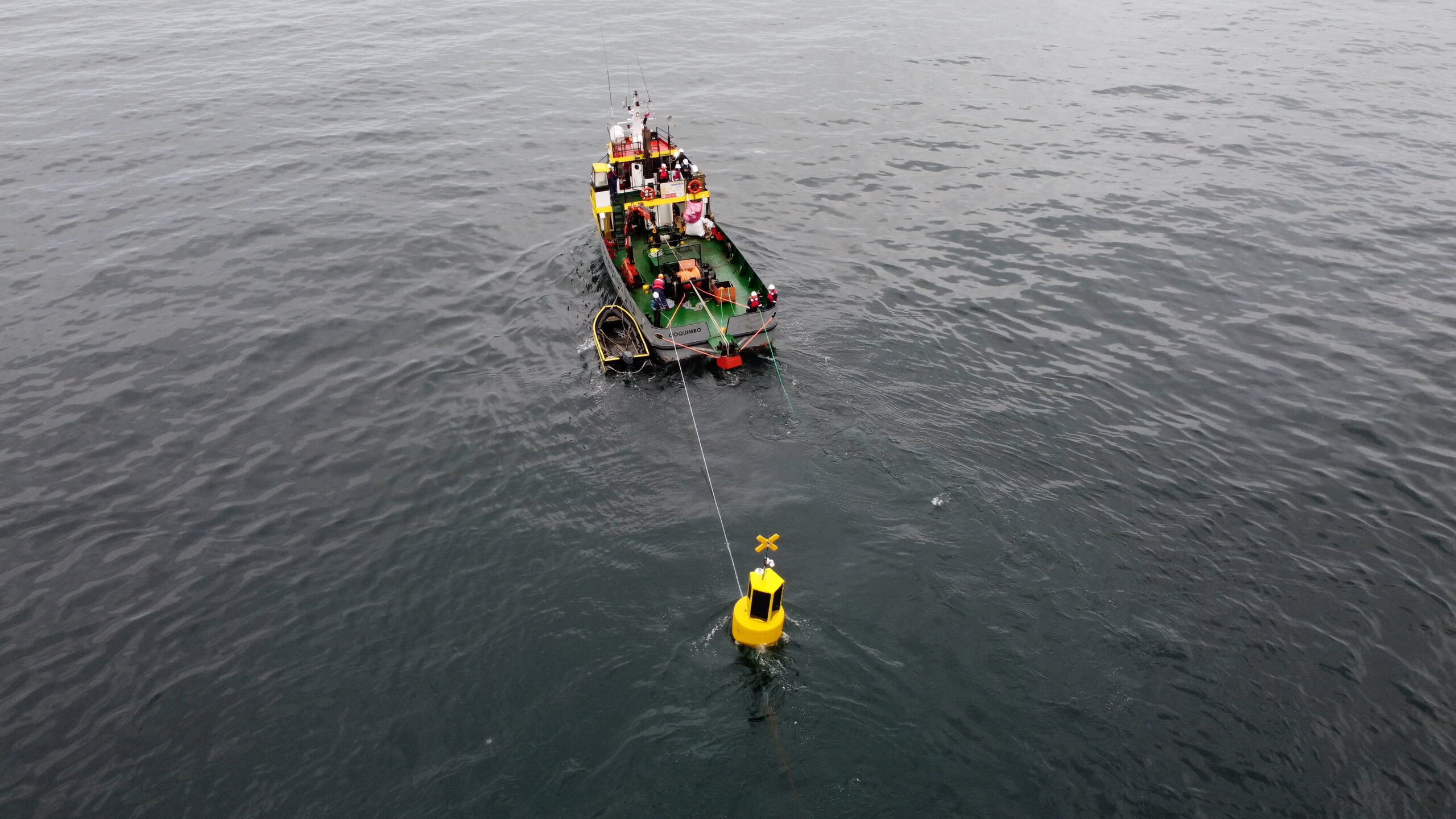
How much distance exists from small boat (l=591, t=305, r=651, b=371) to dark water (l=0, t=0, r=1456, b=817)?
0.92 meters

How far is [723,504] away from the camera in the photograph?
78.4 ft

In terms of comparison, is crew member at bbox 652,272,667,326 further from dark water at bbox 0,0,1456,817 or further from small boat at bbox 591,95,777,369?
dark water at bbox 0,0,1456,817

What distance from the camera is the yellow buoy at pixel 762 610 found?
18.2 m

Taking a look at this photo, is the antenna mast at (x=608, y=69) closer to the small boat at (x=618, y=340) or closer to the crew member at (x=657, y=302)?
the small boat at (x=618, y=340)

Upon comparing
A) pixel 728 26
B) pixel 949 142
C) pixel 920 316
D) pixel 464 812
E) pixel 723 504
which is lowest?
pixel 464 812

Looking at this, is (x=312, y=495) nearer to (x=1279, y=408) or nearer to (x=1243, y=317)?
(x=1279, y=408)

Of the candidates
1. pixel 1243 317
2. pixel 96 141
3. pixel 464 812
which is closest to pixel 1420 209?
pixel 1243 317

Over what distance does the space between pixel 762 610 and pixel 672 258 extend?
19.8 m

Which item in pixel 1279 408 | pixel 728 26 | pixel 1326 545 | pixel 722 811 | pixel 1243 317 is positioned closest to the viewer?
pixel 722 811

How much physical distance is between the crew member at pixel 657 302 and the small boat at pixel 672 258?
0.06 meters

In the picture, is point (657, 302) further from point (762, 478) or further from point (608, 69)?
point (608, 69)

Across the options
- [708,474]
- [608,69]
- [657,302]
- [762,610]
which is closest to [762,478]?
[708,474]

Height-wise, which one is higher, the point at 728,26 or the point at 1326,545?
the point at 728,26

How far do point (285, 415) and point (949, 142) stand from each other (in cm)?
3977
